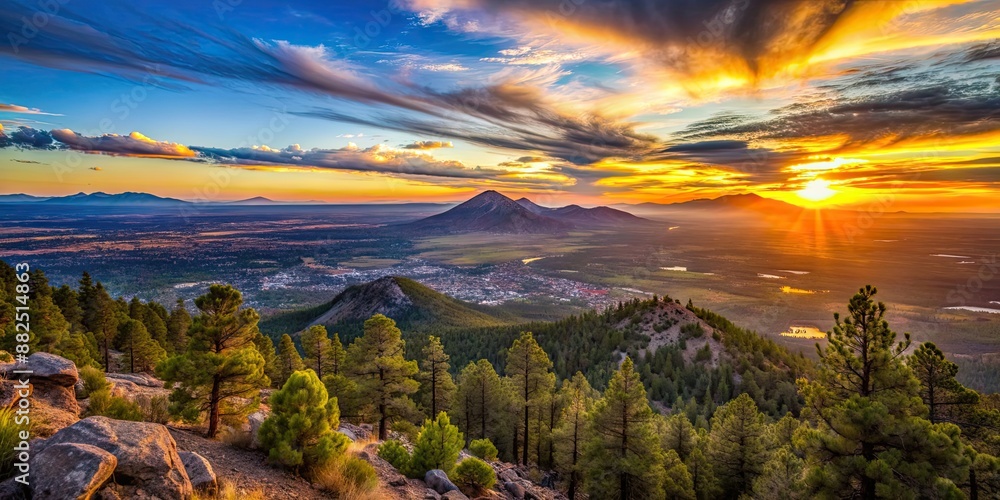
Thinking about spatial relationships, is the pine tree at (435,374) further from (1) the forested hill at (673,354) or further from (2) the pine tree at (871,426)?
(1) the forested hill at (673,354)

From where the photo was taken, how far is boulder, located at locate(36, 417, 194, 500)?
7234 millimetres

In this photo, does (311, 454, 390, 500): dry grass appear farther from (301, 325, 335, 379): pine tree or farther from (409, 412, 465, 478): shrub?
(301, 325, 335, 379): pine tree

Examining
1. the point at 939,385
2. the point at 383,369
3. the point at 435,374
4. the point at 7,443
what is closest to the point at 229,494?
the point at 7,443

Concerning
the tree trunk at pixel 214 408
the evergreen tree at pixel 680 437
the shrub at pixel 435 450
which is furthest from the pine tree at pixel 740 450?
the tree trunk at pixel 214 408

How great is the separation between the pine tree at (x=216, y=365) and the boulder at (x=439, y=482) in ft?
22.1

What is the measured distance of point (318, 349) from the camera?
33.7m

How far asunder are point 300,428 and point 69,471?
575 centimetres

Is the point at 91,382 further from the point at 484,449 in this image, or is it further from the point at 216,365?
the point at 484,449

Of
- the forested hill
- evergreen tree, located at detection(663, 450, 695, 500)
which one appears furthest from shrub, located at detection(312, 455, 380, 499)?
the forested hill

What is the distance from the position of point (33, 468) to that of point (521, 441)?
34.0m

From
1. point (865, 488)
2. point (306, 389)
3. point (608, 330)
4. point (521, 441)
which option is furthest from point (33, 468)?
point (608, 330)

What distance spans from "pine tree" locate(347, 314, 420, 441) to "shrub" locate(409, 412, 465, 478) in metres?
7.67

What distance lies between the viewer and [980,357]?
368 ft

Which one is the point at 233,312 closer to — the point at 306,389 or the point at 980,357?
the point at 306,389
